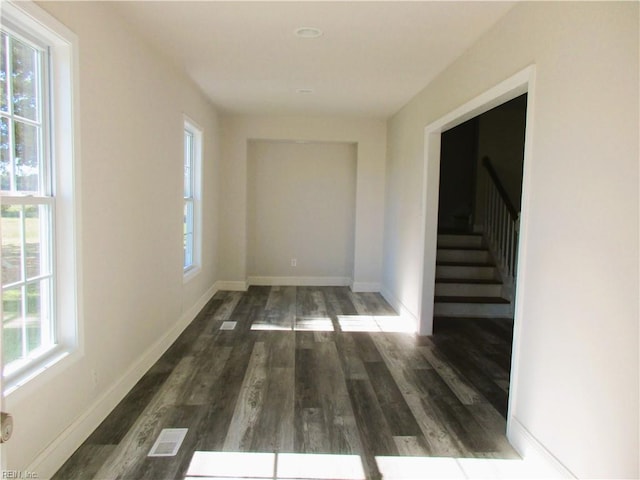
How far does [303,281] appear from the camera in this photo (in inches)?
277

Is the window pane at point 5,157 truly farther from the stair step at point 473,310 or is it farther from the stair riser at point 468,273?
the stair riser at point 468,273

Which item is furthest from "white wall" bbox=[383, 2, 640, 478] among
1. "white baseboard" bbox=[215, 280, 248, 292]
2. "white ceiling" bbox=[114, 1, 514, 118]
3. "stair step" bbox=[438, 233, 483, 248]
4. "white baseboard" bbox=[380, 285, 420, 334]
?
"white baseboard" bbox=[215, 280, 248, 292]

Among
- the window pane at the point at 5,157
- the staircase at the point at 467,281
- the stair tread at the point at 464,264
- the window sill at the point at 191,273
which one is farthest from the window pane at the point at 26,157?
the stair tread at the point at 464,264

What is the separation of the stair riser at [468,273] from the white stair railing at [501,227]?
0.13 metres

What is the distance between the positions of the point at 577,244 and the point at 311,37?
2.22 metres

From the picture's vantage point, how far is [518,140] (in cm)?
704

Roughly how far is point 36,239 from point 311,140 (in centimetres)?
Result: 467

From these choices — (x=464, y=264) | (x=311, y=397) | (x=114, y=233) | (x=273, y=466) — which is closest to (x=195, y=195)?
(x=114, y=233)

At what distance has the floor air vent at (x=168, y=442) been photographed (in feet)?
7.54

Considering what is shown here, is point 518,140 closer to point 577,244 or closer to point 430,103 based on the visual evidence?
point 430,103

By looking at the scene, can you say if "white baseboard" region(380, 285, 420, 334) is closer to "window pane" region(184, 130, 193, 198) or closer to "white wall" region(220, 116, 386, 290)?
"white wall" region(220, 116, 386, 290)

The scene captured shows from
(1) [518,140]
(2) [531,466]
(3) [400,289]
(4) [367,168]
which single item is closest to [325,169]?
(4) [367,168]

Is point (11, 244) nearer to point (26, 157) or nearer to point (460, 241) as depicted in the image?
point (26, 157)

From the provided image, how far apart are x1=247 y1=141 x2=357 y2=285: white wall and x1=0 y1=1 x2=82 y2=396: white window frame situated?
Answer: 4.61 meters
